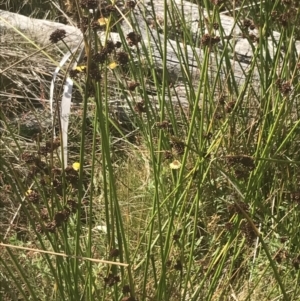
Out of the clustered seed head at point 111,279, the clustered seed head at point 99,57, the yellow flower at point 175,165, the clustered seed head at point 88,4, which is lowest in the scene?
the clustered seed head at point 111,279

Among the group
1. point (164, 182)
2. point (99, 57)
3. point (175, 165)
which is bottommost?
point (164, 182)

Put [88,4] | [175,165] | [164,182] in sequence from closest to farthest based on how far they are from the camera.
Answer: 1. [88,4]
2. [175,165]
3. [164,182]

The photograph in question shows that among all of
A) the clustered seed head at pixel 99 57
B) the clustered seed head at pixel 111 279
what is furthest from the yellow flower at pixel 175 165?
the clustered seed head at pixel 99 57

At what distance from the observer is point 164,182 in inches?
76.4

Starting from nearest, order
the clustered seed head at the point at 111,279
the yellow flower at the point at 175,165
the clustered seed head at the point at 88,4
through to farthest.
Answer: the clustered seed head at the point at 88,4 → the clustered seed head at the point at 111,279 → the yellow flower at the point at 175,165

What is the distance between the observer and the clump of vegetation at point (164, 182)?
115 cm

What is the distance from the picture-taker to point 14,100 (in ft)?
8.02

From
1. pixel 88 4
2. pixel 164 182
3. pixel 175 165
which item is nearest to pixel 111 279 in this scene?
pixel 175 165

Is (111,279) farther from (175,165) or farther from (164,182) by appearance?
(164,182)

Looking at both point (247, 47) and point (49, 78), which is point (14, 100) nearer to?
point (49, 78)

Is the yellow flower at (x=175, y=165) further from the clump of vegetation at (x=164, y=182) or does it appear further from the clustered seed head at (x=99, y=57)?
the clustered seed head at (x=99, y=57)

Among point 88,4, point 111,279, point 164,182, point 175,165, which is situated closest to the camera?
point 88,4

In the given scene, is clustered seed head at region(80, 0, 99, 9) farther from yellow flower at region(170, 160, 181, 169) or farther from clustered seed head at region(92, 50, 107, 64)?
yellow flower at region(170, 160, 181, 169)

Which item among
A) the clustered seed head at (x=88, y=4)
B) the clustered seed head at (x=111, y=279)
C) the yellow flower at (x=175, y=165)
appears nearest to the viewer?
the clustered seed head at (x=88, y=4)
